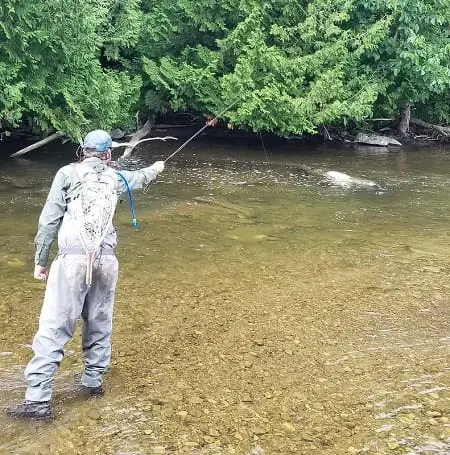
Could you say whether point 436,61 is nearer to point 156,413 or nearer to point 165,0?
point 165,0

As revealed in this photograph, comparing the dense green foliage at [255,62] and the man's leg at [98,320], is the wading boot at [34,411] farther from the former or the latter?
the dense green foliage at [255,62]

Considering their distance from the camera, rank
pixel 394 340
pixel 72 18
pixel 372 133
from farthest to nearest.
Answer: pixel 372 133 < pixel 72 18 < pixel 394 340

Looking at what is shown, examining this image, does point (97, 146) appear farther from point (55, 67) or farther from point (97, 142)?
point (55, 67)

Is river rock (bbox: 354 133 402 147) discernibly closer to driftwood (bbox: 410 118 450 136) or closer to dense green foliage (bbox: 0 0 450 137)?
dense green foliage (bbox: 0 0 450 137)

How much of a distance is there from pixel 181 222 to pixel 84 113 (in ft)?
20.8

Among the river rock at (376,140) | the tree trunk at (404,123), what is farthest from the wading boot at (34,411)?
the tree trunk at (404,123)

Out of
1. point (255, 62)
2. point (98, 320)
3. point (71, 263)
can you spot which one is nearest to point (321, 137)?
point (255, 62)

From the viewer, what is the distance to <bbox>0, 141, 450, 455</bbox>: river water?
4.04 metres

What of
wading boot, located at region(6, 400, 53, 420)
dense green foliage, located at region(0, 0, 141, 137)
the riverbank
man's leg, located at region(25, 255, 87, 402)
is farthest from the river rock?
wading boot, located at region(6, 400, 53, 420)

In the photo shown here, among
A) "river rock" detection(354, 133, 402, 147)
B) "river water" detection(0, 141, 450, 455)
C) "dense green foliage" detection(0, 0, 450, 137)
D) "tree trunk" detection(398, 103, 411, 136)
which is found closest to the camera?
"river water" detection(0, 141, 450, 455)

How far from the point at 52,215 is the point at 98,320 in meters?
0.86

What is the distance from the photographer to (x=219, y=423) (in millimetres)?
4156

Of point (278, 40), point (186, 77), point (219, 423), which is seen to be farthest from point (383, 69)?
point (219, 423)

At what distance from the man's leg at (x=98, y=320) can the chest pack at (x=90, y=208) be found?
176 millimetres
